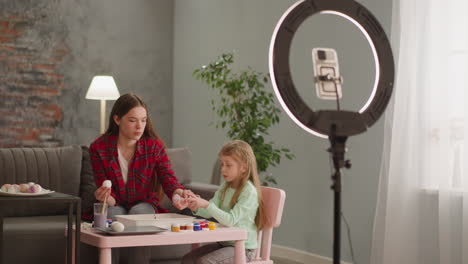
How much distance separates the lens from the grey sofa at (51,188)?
334 centimetres

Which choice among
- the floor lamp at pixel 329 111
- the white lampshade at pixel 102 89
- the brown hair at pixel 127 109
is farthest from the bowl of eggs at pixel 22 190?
the white lampshade at pixel 102 89

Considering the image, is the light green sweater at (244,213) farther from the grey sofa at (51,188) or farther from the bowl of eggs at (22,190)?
the grey sofa at (51,188)

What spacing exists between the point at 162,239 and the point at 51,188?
1454 mm

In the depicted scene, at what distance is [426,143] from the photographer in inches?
142

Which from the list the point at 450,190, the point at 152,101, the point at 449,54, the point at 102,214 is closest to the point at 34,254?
the point at 102,214

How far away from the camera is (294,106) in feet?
4.52

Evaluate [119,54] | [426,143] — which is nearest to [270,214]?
[426,143]

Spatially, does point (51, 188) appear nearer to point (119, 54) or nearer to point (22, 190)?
point (22, 190)

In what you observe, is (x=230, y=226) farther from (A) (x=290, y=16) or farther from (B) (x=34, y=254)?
(A) (x=290, y=16)

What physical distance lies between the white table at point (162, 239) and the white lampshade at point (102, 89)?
2917mm

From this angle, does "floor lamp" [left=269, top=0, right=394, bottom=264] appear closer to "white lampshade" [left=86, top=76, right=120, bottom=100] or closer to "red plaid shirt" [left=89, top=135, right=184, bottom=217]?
"red plaid shirt" [left=89, top=135, right=184, bottom=217]

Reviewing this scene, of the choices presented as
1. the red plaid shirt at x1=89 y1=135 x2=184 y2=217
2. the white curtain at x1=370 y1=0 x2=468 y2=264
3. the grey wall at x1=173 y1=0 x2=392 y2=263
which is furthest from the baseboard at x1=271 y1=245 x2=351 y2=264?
the red plaid shirt at x1=89 y1=135 x2=184 y2=217

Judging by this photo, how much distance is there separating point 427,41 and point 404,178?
74 centimetres

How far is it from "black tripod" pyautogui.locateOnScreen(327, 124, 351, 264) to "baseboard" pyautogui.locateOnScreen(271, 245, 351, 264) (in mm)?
3006
